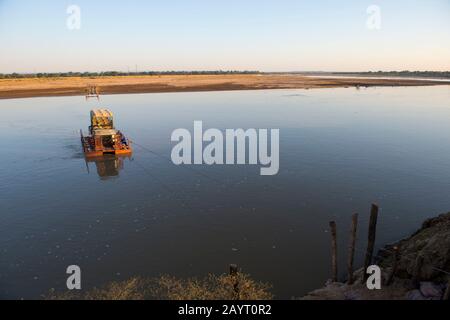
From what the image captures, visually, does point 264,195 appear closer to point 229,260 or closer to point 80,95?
point 229,260

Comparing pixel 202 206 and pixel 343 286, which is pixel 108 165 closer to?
pixel 202 206

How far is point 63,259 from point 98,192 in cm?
857

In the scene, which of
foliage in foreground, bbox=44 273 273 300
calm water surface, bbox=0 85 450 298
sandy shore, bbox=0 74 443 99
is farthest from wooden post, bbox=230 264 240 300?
sandy shore, bbox=0 74 443 99

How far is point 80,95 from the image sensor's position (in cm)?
9638

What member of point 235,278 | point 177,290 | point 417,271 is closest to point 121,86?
point 177,290

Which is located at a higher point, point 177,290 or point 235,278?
point 235,278

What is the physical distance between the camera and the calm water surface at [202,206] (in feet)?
52.0

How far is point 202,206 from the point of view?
21.9 metres

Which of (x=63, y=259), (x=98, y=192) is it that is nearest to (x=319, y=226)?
(x=63, y=259)

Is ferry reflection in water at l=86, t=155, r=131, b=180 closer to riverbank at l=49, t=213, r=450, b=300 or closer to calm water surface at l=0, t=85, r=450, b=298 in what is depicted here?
calm water surface at l=0, t=85, r=450, b=298

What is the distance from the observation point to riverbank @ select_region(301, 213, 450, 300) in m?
11.8

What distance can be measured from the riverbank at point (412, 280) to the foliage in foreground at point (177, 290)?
230 cm

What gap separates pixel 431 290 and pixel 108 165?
2652cm

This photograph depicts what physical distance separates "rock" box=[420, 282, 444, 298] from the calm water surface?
13.3 feet
